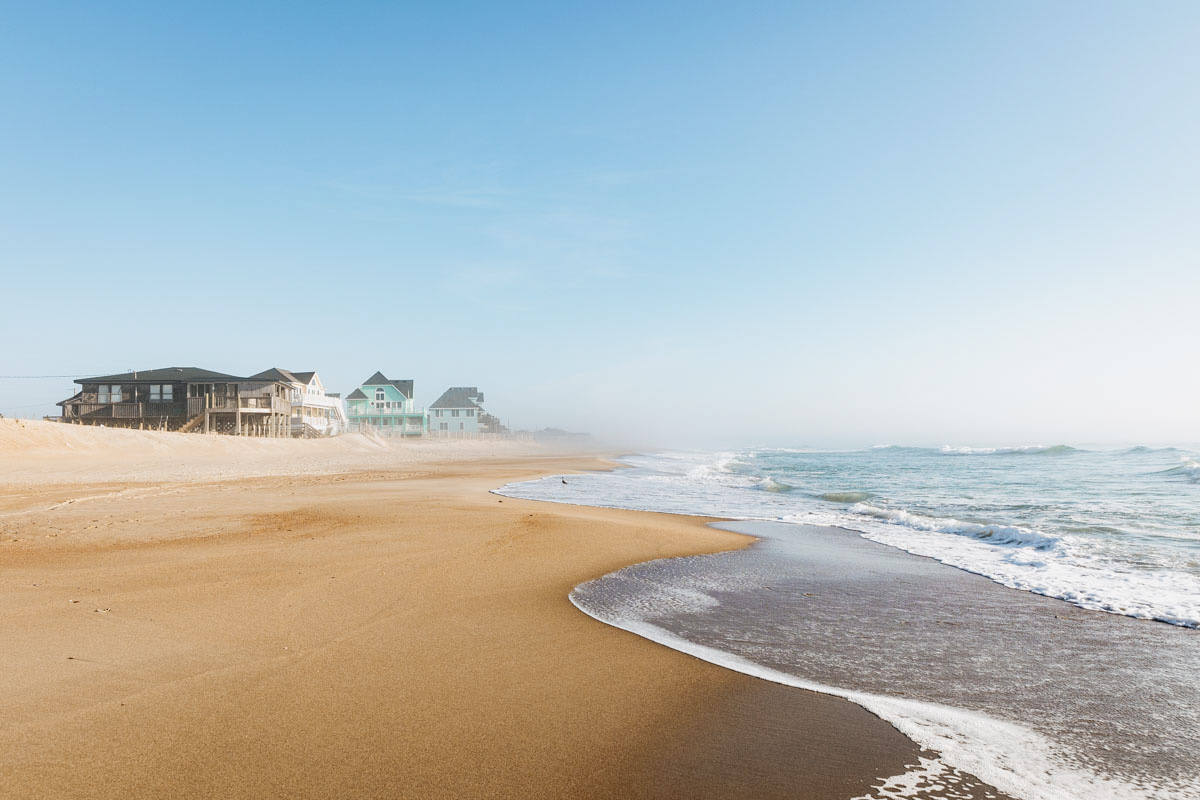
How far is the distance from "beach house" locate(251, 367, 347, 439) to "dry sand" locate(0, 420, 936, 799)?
181ft

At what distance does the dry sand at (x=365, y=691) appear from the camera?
10.5 ft

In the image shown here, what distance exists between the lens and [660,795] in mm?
3115

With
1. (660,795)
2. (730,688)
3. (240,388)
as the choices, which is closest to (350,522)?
(730,688)

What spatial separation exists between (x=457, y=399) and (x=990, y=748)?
10091cm

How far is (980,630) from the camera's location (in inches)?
245

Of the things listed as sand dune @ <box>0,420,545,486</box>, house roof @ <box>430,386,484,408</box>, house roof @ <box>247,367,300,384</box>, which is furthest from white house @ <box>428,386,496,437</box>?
sand dune @ <box>0,420,545,486</box>

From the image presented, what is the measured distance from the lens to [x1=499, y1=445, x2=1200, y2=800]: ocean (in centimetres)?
364

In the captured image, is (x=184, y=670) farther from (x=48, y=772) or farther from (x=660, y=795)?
(x=660, y=795)

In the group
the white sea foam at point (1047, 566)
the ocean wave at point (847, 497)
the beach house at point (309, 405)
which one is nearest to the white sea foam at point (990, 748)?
the white sea foam at point (1047, 566)

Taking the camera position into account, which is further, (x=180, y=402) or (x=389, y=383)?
(x=389, y=383)

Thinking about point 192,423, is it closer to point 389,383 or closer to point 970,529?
point 389,383

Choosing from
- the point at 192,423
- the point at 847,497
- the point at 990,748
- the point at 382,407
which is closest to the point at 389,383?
the point at 382,407

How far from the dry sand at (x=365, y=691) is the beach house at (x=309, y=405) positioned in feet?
181

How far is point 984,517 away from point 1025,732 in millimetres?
13867
